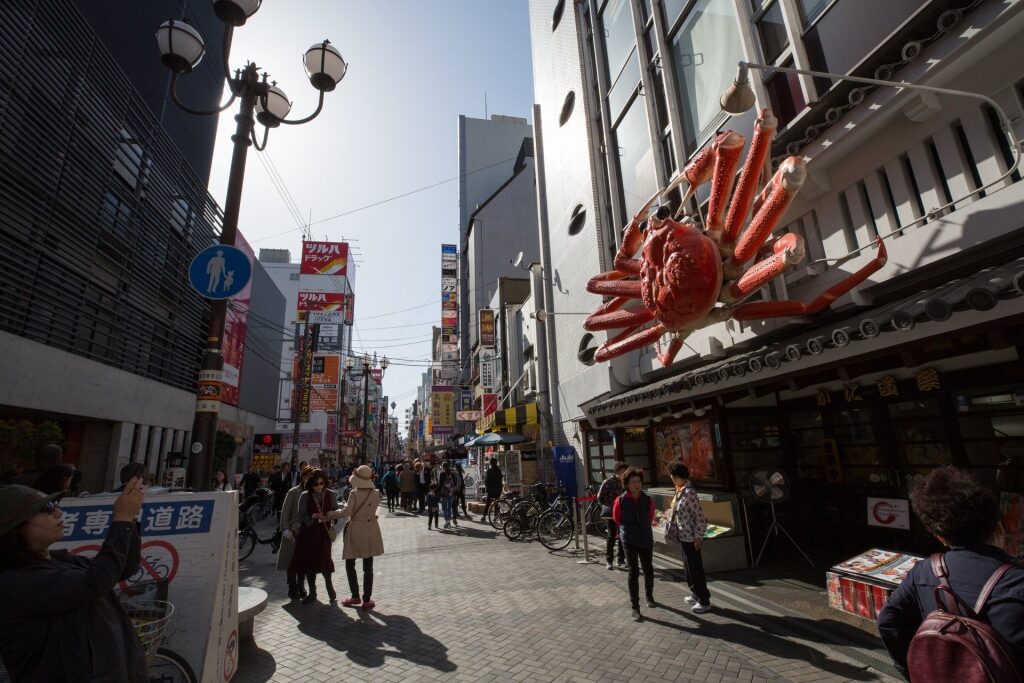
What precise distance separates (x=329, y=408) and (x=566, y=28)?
101 ft

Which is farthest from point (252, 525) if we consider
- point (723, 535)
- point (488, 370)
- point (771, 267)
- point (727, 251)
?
point (488, 370)

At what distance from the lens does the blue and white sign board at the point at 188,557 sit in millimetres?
3449

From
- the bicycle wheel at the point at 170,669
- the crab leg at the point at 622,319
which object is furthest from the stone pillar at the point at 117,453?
the crab leg at the point at 622,319

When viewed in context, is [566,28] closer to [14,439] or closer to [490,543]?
[490,543]

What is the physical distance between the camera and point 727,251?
21.4ft

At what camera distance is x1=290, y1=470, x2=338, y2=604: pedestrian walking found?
6.62m

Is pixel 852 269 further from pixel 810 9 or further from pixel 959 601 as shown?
pixel 959 601

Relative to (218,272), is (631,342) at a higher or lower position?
lower

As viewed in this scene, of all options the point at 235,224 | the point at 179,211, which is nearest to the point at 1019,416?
the point at 235,224

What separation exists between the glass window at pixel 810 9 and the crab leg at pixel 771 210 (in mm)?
2911

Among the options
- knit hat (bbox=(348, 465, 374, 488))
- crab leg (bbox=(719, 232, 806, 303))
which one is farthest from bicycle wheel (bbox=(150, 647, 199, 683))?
crab leg (bbox=(719, 232, 806, 303))

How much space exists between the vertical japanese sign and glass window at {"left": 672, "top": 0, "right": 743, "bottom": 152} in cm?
2055

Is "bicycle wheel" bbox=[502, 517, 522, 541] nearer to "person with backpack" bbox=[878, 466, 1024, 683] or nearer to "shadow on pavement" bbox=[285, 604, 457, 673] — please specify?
"shadow on pavement" bbox=[285, 604, 457, 673]

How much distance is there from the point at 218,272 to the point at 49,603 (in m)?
4.38
